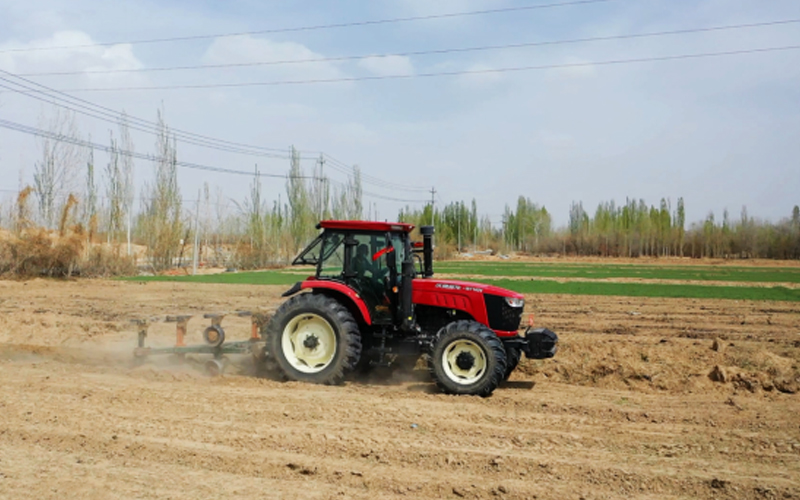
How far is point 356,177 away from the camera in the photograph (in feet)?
216

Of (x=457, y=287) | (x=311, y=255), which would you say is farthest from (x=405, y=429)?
(x=311, y=255)

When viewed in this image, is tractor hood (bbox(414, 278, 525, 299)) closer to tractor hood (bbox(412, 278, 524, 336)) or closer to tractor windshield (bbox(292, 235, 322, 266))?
tractor hood (bbox(412, 278, 524, 336))

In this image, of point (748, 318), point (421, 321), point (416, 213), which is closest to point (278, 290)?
point (748, 318)

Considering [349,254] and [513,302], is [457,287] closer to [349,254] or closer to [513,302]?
[513,302]

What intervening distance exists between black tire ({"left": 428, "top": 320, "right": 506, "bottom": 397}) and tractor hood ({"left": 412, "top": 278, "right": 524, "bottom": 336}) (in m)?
0.45

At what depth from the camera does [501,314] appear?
28.5 ft

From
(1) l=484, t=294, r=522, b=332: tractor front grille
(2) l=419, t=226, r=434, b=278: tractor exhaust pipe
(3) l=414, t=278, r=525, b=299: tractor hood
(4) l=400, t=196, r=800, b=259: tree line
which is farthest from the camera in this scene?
(4) l=400, t=196, r=800, b=259: tree line

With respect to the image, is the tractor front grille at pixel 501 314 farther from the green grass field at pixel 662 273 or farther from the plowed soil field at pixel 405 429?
the green grass field at pixel 662 273

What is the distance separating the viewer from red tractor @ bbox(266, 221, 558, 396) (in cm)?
857

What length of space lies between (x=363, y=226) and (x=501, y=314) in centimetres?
209

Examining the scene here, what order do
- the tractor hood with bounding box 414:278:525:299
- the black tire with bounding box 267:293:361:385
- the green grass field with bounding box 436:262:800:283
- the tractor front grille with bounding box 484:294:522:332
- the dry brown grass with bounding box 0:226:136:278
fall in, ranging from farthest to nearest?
the green grass field with bounding box 436:262:800:283 → the dry brown grass with bounding box 0:226:136:278 → the tractor hood with bounding box 414:278:525:299 → the tractor front grille with bounding box 484:294:522:332 → the black tire with bounding box 267:293:361:385

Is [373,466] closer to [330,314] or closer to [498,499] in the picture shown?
[498,499]

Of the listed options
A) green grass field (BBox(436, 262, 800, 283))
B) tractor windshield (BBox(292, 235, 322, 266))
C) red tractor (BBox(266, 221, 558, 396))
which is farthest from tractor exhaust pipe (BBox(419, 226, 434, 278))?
green grass field (BBox(436, 262, 800, 283))

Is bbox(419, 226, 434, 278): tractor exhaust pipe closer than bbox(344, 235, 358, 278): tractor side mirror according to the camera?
No
